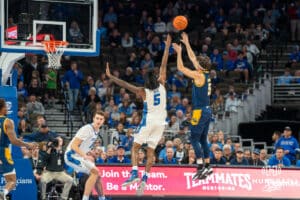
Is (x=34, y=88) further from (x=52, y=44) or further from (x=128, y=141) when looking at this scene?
(x=52, y=44)

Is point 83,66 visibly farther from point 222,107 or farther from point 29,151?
point 29,151

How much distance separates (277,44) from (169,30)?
408 cm

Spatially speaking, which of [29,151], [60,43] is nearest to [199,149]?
[60,43]

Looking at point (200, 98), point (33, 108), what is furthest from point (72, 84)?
point (200, 98)

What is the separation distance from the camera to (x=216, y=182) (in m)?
27.5

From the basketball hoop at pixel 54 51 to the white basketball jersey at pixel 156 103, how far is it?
3120 millimetres

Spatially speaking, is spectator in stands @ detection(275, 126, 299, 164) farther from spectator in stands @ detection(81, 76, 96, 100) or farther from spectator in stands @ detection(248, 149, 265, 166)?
spectator in stands @ detection(81, 76, 96, 100)

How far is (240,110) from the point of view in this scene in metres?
35.3

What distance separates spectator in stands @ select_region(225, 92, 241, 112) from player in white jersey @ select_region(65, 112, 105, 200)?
1224 centimetres

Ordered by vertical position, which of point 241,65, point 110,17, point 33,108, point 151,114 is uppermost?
point 110,17

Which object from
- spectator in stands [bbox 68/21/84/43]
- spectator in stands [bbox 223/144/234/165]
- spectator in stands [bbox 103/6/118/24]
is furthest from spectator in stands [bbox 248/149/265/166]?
spectator in stands [bbox 103/6/118/24]

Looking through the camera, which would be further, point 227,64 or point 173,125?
point 227,64

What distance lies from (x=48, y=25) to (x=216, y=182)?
5928 mm

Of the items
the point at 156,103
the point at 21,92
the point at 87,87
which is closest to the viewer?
the point at 156,103
